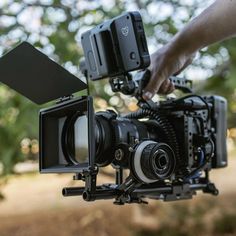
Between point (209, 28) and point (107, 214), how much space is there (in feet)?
7.44

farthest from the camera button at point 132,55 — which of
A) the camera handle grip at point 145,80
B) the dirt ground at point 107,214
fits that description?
the dirt ground at point 107,214

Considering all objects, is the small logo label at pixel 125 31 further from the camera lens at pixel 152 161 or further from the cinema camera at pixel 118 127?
the camera lens at pixel 152 161

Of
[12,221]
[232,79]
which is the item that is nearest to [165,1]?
[232,79]

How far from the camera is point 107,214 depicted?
300 cm

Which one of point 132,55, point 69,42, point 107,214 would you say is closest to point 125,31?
point 132,55

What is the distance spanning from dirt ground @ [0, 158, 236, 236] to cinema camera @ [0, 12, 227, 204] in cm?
161

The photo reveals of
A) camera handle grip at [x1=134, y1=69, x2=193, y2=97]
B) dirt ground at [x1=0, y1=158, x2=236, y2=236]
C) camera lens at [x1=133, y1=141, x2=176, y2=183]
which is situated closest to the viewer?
camera lens at [x1=133, y1=141, x2=176, y2=183]

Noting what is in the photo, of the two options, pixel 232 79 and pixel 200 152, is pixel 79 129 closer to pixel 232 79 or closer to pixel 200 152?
pixel 200 152

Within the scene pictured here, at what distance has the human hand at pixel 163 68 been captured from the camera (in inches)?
37.5

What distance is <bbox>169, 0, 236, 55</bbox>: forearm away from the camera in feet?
2.63

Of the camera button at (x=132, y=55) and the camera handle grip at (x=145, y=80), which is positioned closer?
the camera button at (x=132, y=55)

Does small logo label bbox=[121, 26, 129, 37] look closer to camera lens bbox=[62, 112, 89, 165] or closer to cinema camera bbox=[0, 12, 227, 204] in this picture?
cinema camera bbox=[0, 12, 227, 204]

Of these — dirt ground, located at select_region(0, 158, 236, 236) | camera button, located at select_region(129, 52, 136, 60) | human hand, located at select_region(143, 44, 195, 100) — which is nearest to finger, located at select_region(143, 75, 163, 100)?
human hand, located at select_region(143, 44, 195, 100)

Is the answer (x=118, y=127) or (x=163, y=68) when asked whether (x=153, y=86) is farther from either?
(x=118, y=127)
